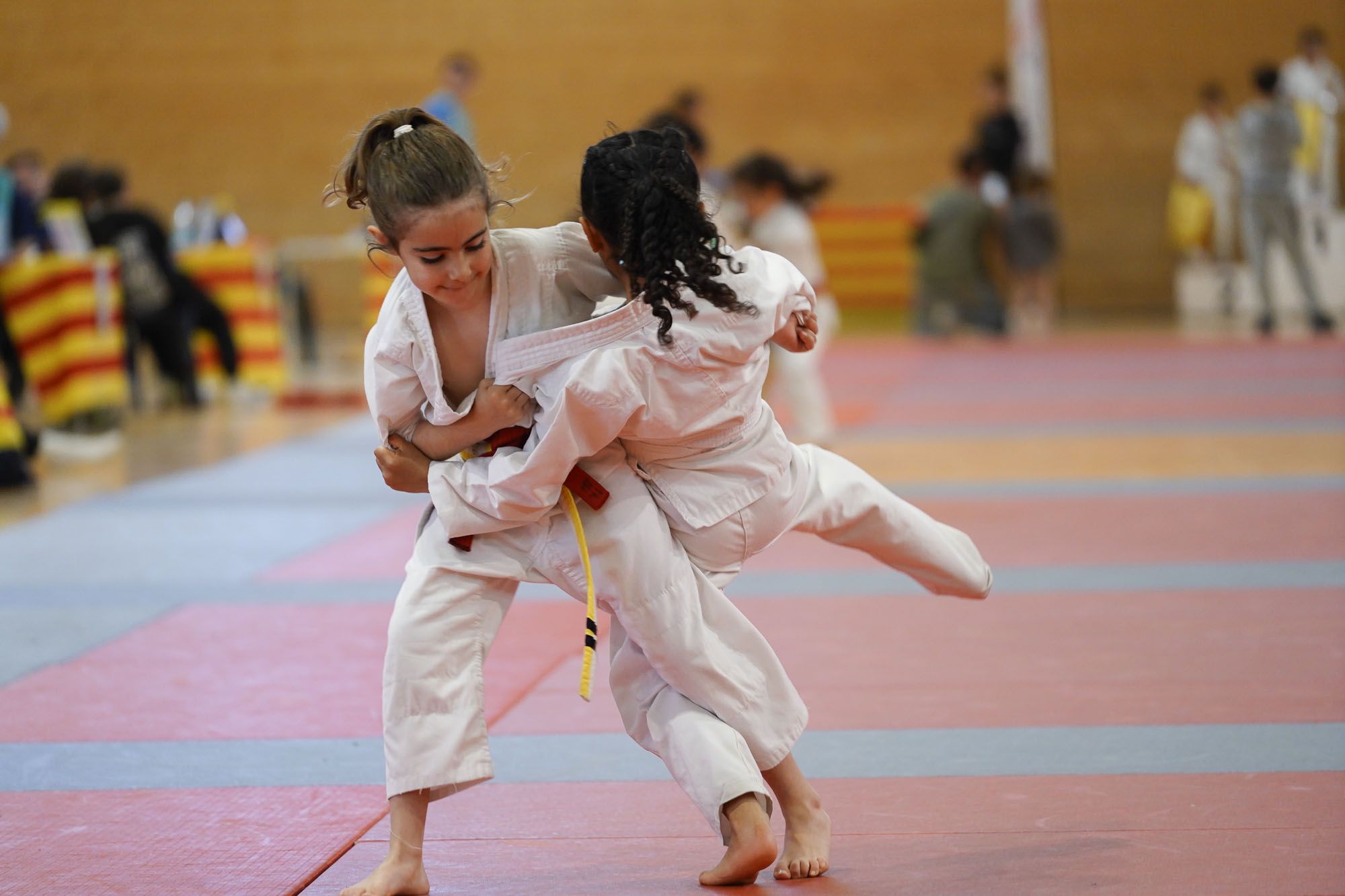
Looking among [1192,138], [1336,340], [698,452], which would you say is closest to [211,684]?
[698,452]

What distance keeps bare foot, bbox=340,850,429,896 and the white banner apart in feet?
36.3

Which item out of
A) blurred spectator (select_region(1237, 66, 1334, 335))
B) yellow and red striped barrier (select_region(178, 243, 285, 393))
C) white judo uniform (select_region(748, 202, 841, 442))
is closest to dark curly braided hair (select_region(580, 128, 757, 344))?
white judo uniform (select_region(748, 202, 841, 442))

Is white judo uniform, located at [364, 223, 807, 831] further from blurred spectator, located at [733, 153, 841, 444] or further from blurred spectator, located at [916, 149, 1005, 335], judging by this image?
blurred spectator, located at [916, 149, 1005, 335]

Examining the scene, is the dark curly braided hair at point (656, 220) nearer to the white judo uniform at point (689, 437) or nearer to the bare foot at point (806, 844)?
the white judo uniform at point (689, 437)

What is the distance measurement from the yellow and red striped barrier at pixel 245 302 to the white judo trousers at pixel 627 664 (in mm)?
8743

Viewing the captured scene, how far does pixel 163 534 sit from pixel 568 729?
291 centimetres

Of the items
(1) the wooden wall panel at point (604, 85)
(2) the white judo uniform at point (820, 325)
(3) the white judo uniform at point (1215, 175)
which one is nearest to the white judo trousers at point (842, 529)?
(2) the white judo uniform at point (820, 325)

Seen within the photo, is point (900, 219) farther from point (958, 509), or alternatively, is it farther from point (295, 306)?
point (958, 509)

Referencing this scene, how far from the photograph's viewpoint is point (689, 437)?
240cm

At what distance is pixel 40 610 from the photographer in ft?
14.6

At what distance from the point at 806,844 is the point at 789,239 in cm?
498

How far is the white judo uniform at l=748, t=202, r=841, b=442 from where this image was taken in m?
6.91

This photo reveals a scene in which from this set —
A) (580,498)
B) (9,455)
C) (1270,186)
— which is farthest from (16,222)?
(1270,186)

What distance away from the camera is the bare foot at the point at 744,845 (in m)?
2.29
